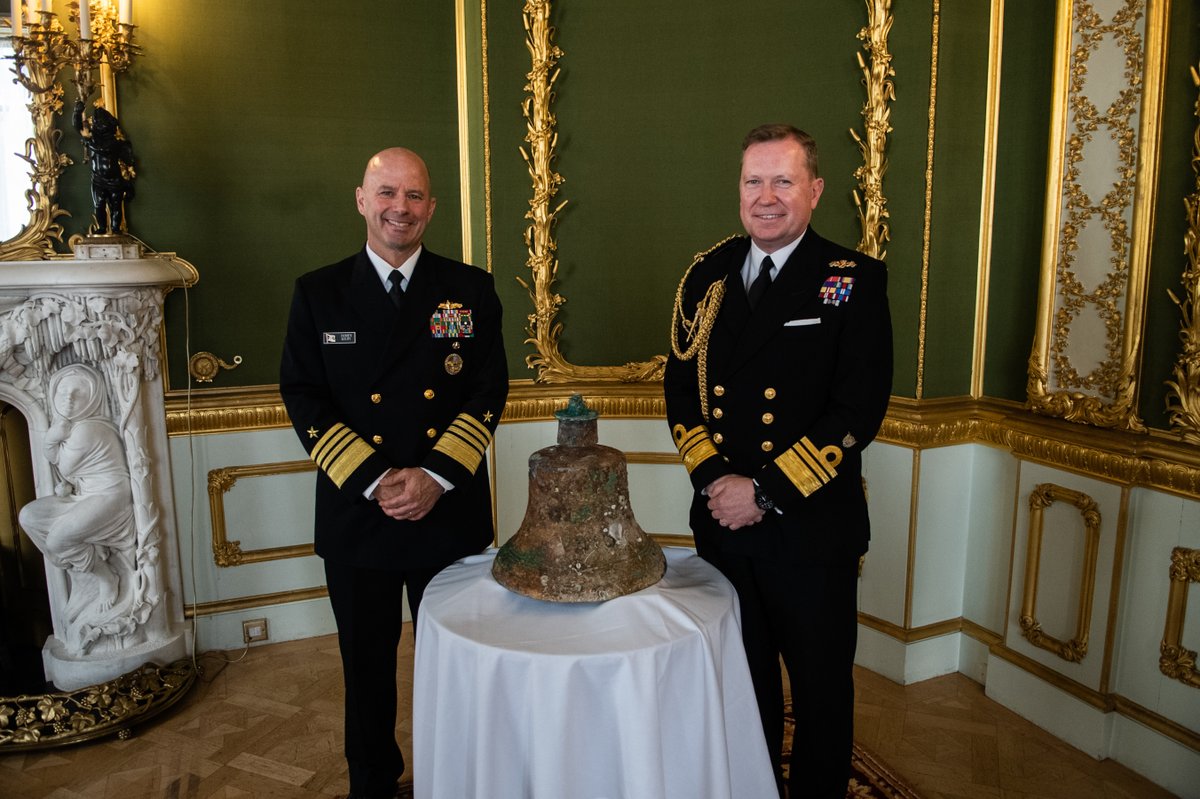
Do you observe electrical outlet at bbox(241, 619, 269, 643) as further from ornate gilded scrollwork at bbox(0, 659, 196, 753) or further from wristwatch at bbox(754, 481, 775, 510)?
wristwatch at bbox(754, 481, 775, 510)

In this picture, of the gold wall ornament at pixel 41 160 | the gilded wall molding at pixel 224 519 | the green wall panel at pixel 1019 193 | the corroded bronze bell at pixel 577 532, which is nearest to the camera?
the corroded bronze bell at pixel 577 532

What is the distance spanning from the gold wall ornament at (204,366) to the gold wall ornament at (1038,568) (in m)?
2.87

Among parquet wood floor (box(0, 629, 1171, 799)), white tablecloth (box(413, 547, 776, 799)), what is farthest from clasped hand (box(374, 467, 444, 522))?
parquet wood floor (box(0, 629, 1171, 799))

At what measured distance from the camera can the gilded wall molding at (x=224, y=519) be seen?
135 inches

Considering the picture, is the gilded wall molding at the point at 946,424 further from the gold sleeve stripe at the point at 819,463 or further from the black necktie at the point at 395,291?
the black necktie at the point at 395,291

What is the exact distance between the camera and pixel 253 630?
354 centimetres

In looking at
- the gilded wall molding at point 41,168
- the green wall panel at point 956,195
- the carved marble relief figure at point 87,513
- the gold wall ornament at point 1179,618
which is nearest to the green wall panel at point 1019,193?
the green wall panel at point 956,195

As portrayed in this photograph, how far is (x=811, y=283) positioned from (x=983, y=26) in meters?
1.57

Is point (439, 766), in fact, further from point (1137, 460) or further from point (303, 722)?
point (1137, 460)

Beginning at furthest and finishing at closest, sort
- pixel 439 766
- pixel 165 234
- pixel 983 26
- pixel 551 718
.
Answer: pixel 165 234
pixel 983 26
pixel 439 766
pixel 551 718

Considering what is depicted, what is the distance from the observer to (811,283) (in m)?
1.98

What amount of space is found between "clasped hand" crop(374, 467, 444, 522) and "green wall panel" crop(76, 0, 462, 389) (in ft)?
5.25

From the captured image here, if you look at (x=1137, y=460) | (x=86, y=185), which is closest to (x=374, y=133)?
(x=86, y=185)

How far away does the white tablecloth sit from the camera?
1522 mm
